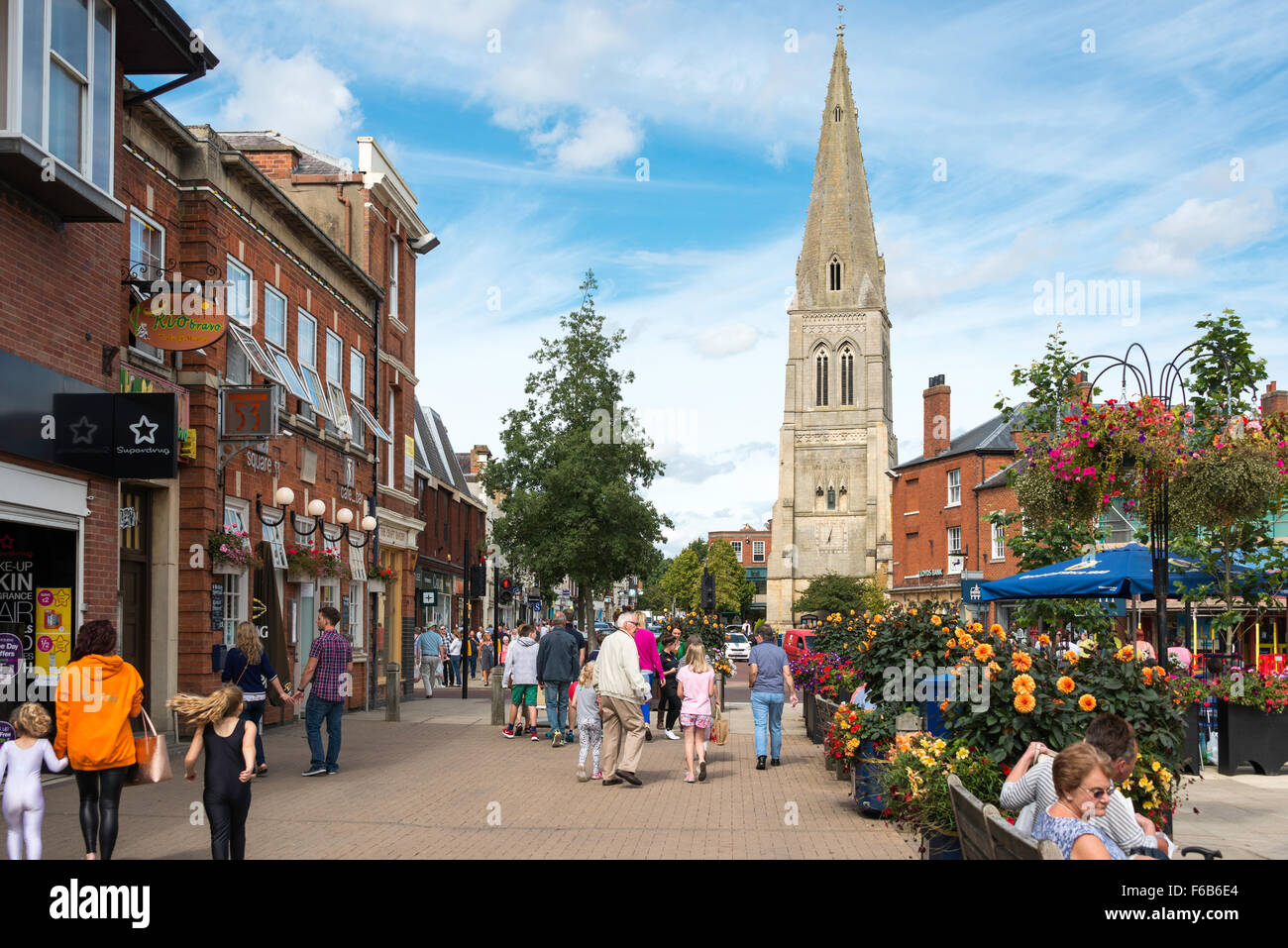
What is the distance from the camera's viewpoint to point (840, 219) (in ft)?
366

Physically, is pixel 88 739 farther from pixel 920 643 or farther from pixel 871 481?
pixel 871 481

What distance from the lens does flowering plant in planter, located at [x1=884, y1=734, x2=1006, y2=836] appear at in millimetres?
7751

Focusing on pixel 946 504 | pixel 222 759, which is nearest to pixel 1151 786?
pixel 222 759

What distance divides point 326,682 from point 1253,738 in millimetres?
10762

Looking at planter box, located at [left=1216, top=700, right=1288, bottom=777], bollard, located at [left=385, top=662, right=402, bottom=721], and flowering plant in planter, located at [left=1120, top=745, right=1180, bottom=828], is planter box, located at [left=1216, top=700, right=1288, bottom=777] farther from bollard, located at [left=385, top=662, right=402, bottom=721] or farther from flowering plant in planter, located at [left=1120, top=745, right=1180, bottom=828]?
bollard, located at [left=385, top=662, right=402, bottom=721]

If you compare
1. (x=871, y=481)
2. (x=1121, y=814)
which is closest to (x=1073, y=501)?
(x=1121, y=814)

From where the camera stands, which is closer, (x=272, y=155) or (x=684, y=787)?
(x=684, y=787)

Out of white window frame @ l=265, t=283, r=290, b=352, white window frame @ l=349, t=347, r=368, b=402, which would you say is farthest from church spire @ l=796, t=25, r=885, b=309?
white window frame @ l=265, t=283, r=290, b=352

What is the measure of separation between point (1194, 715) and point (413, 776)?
901 cm

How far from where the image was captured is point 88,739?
7.49 metres

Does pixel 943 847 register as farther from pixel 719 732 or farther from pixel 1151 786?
pixel 719 732

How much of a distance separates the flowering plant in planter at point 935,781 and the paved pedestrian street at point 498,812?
1.14m

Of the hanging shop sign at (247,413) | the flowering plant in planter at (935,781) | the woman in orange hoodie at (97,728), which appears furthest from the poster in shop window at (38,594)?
the flowering plant in planter at (935,781)

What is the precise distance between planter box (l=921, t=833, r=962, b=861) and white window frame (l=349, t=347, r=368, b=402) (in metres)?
18.7
